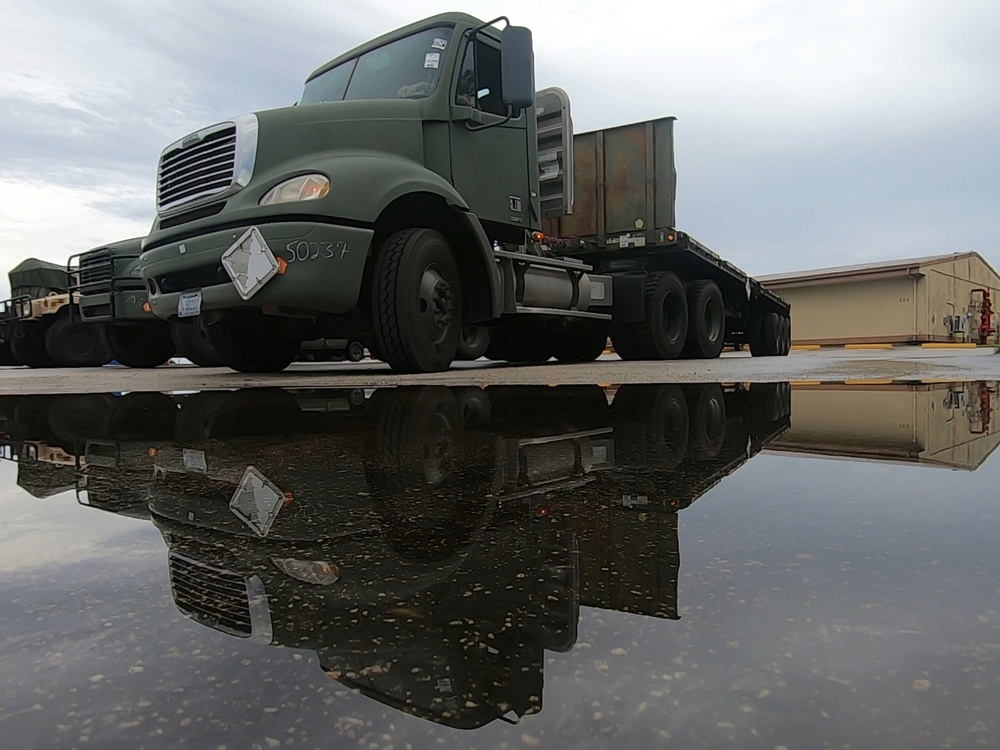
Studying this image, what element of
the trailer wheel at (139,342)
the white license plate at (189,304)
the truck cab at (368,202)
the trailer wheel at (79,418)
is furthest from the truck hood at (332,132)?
the trailer wheel at (139,342)

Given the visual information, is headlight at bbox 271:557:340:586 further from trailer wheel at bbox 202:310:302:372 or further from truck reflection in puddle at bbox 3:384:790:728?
trailer wheel at bbox 202:310:302:372

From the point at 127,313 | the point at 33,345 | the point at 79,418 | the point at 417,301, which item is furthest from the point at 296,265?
the point at 33,345

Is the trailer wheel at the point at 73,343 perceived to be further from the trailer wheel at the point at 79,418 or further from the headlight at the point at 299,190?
the headlight at the point at 299,190

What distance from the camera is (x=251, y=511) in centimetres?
140

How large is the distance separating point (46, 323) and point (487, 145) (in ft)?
26.9

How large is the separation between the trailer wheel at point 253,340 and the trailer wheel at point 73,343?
4.82 metres

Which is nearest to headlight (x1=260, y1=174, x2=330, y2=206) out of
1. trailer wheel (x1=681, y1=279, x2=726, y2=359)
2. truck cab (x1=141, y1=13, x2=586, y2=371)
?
truck cab (x1=141, y1=13, x2=586, y2=371)

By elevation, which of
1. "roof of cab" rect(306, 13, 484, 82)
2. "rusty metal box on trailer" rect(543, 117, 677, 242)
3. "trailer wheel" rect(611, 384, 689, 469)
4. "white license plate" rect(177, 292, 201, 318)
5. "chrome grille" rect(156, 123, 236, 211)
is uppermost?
"roof of cab" rect(306, 13, 484, 82)

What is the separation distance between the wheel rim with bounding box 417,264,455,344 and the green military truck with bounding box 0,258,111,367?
6.43 metres

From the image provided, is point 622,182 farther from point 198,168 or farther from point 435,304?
point 198,168

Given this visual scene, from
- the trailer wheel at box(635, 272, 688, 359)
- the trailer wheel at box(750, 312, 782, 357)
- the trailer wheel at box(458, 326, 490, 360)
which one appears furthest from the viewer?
the trailer wheel at box(750, 312, 782, 357)

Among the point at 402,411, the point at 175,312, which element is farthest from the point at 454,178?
the point at 402,411

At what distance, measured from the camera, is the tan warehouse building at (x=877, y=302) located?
73.1 ft

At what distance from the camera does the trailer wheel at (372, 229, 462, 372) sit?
182 inches
